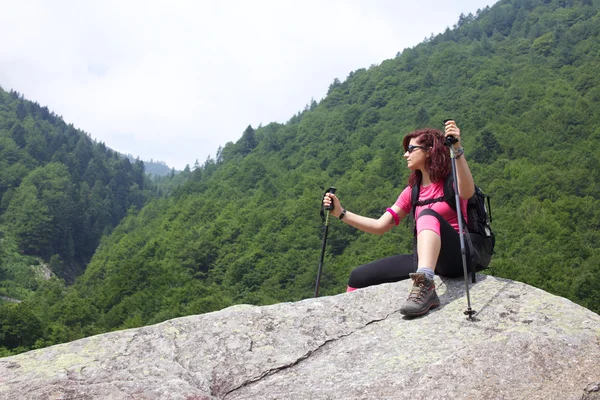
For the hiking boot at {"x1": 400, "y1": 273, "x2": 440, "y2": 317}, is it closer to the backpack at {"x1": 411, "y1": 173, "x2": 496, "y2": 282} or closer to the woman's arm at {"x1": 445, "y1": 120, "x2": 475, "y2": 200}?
the backpack at {"x1": 411, "y1": 173, "x2": 496, "y2": 282}

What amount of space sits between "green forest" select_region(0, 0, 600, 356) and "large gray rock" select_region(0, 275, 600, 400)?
39.7 meters

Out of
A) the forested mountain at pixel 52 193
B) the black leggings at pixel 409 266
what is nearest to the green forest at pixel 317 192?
the forested mountain at pixel 52 193

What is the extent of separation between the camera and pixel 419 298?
4.76 metres

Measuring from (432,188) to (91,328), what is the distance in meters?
64.9

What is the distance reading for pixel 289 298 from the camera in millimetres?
69188

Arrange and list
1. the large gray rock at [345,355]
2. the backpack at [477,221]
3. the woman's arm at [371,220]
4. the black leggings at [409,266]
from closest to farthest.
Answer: the large gray rock at [345,355] → the black leggings at [409,266] → the backpack at [477,221] → the woman's arm at [371,220]

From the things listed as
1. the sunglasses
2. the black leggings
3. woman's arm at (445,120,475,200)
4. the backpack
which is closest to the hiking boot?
the black leggings

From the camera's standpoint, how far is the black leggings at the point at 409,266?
16.4 feet

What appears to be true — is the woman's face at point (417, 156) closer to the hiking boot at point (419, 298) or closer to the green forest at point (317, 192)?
the hiking boot at point (419, 298)

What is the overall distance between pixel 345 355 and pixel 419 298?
0.81 m

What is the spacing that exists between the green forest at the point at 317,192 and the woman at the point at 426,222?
128ft

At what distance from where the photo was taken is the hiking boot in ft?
15.5

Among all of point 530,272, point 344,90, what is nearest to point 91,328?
point 530,272

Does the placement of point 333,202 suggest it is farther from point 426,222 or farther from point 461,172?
point 461,172
